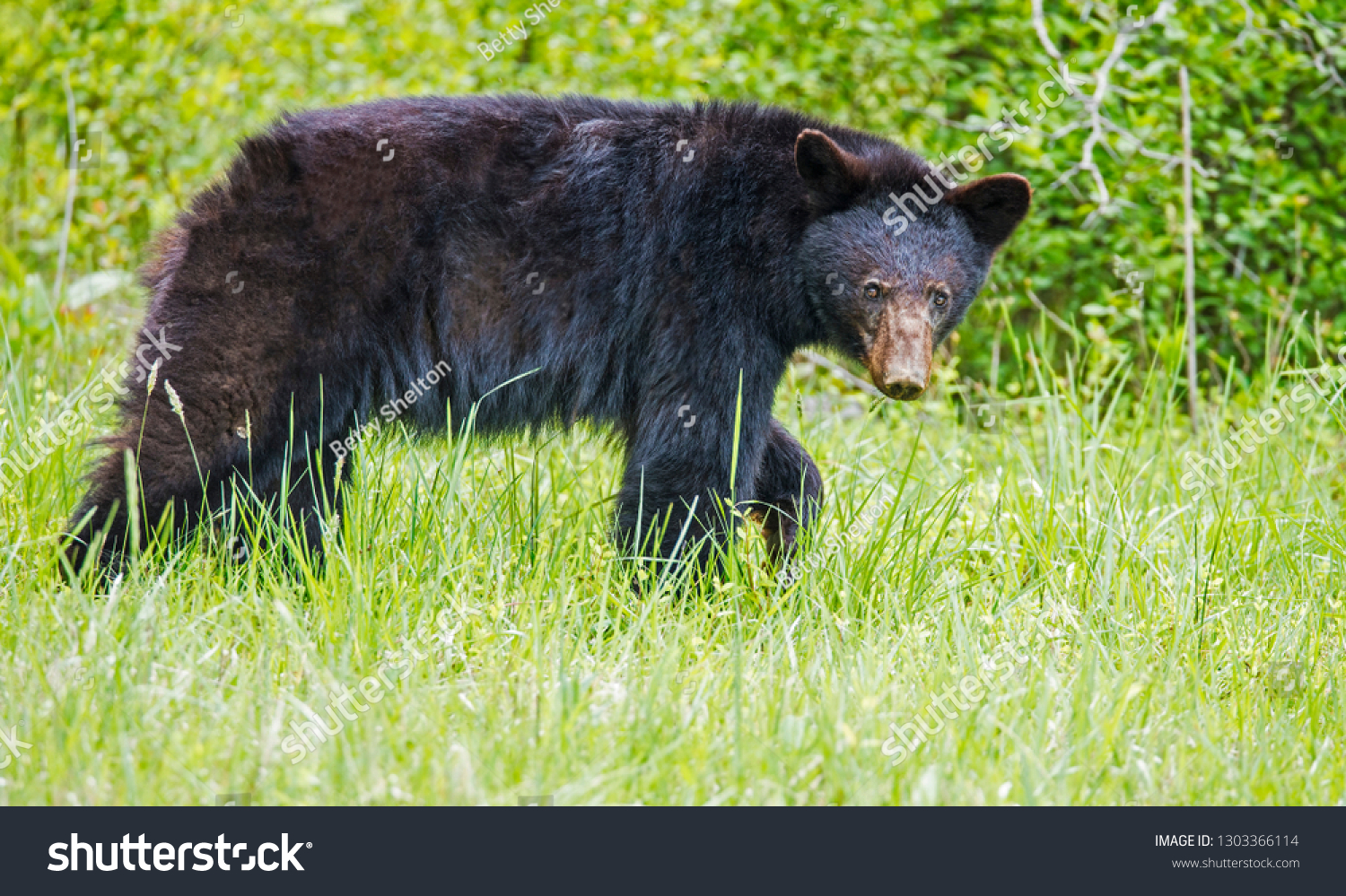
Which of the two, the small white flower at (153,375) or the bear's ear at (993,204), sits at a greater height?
the bear's ear at (993,204)

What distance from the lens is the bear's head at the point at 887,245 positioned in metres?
3.71

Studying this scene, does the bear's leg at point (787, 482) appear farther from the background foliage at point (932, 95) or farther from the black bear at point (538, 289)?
the background foliage at point (932, 95)

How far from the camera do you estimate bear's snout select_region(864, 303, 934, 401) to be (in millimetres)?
3555

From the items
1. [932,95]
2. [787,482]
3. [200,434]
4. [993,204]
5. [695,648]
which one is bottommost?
[695,648]

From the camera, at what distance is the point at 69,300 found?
630 centimetres

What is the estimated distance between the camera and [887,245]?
3787mm

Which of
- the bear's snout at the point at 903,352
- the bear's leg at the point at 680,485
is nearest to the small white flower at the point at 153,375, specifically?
the bear's leg at the point at 680,485

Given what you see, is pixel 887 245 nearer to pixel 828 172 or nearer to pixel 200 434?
pixel 828 172

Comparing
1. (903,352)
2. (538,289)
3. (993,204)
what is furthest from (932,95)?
(538,289)

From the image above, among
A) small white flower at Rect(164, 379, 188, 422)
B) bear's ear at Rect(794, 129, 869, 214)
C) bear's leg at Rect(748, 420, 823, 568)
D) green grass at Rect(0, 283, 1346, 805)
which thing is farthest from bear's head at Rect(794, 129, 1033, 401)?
small white flower at Rect(164, 379, 188, 422)

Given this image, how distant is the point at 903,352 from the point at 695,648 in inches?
40.9

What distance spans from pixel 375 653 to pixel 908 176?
2120 mm

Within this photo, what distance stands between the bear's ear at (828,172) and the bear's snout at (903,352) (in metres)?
0.37

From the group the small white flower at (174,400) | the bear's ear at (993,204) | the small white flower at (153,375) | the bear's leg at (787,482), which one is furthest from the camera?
the bear's leg at (787,482)
